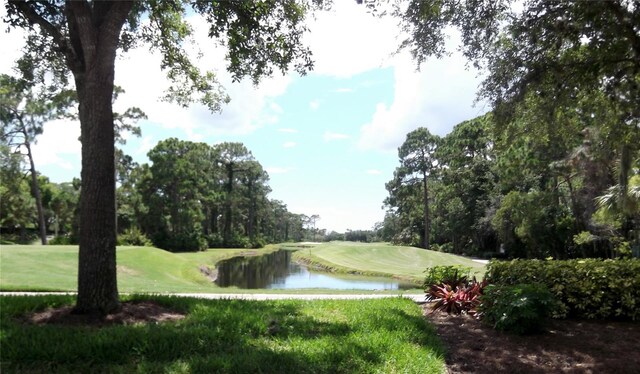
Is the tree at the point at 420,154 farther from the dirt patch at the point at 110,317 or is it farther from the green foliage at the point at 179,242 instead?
the dirt patch at the point at 110,317

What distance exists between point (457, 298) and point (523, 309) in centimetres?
204

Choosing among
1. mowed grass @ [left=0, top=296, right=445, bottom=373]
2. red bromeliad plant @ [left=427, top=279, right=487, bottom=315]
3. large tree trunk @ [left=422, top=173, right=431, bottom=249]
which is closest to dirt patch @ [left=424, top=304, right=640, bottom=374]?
mowed grass @ [left=0, top=296, right=445, bottom=373]

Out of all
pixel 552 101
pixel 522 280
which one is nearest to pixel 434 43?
pixel 552 101

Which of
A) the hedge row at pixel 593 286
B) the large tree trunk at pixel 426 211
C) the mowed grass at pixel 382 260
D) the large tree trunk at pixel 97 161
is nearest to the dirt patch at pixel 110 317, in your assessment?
the large tree trunk at pixel 97 161

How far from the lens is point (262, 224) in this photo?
102m

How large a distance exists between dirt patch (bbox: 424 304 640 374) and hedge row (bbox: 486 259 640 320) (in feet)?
0.82

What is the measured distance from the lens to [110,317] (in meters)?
5.87

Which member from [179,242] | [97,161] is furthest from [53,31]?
[179,242]

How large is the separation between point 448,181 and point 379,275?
2687 cm

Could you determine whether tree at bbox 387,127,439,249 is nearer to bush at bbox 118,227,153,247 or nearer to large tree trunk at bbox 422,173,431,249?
large tree trunk at bbox 422,173,431,249

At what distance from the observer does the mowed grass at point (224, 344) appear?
425 cm

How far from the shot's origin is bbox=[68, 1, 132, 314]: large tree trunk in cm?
602

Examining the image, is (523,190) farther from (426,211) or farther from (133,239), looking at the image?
(133,239)

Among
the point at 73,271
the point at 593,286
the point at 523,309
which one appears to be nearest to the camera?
the point at 523,309
